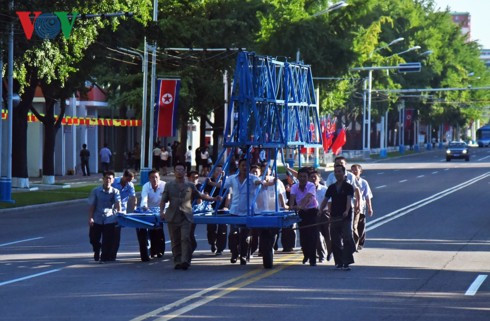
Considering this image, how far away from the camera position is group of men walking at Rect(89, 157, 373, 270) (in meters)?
19.8

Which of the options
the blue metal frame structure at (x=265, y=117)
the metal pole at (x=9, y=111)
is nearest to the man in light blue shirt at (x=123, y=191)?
the blue metal frame structure at (x=265, y=117)

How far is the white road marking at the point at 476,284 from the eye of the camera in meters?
16.8

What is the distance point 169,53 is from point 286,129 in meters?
34.1

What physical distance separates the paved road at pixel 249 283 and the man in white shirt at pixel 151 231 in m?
0.31

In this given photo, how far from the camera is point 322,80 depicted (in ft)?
228

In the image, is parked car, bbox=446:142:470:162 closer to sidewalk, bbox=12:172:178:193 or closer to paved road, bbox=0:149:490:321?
sidewalk, bbox=12:172:178:193

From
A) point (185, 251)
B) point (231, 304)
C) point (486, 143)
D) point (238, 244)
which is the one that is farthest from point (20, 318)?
point (486, 143)

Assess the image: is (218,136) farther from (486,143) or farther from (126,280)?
(486,143)

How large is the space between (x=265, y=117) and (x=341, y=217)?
98.0 inches

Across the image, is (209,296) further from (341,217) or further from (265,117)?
(265,117)

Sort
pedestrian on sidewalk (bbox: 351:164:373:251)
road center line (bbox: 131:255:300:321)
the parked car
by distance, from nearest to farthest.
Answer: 1. road center line (bbox: 131:255:300:321)
2. pedestrian on sidewalk (bbox: 351:164:373:251)
3. the parked car

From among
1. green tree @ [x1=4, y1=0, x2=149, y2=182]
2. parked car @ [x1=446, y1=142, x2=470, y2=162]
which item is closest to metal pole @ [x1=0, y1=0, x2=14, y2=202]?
green tree @ [x1=4, y1=0, x2=149, y2=182]

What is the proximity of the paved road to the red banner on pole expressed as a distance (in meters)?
19.7

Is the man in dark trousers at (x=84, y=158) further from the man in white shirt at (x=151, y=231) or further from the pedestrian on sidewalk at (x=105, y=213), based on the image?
the pedestrian on sidewalk at (x=105, y=213)
